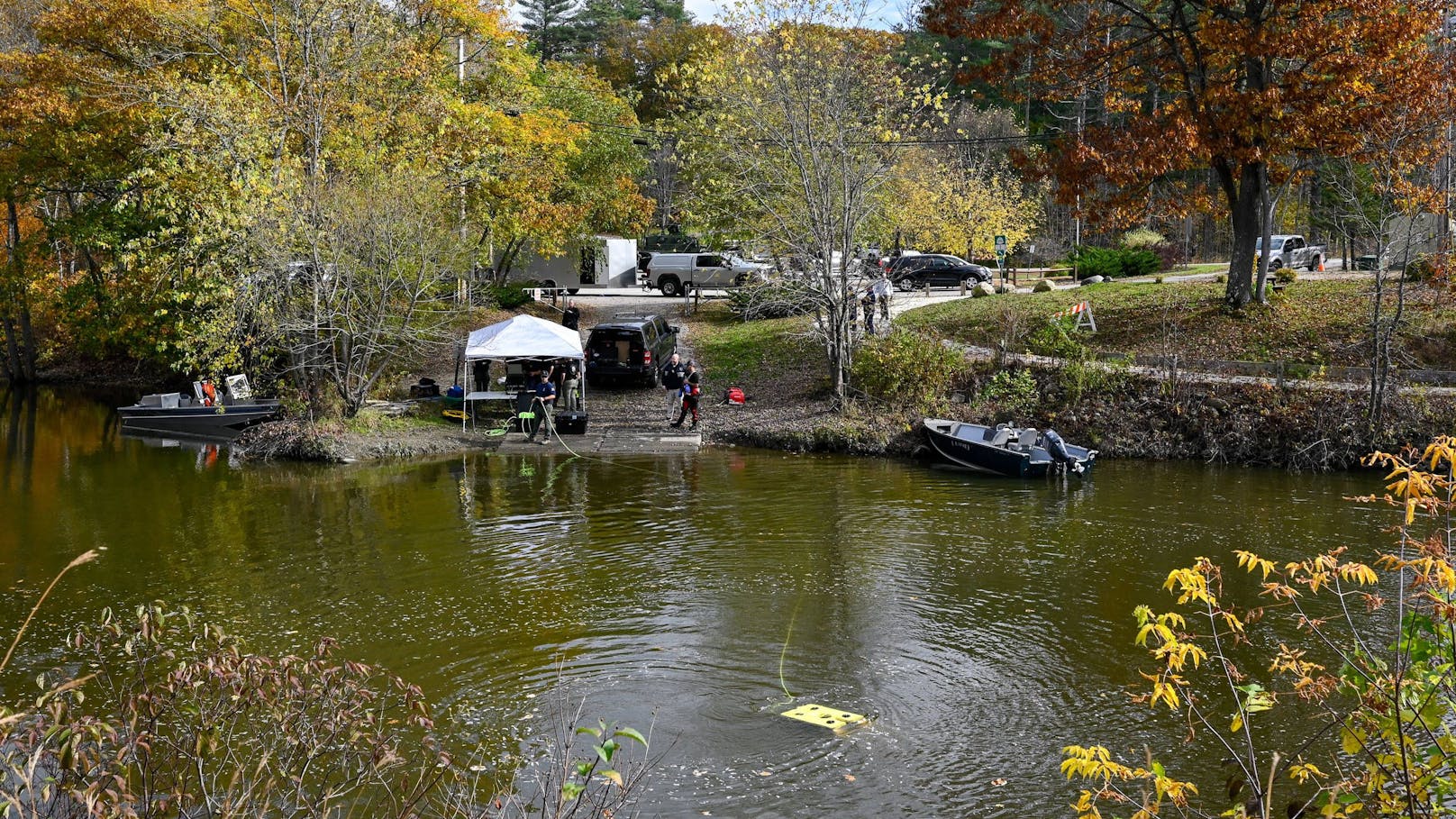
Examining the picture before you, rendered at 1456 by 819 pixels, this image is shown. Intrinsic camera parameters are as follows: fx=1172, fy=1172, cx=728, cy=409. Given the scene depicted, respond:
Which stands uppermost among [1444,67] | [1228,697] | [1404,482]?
[1444,67]

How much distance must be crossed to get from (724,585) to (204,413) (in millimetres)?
17103

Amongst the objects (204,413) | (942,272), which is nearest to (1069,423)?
(942,272)

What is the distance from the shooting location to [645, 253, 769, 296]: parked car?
41.5 meters

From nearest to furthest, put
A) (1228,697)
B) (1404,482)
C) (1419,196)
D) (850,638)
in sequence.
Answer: (1404,482)
(1228,697)
(850,638)
(1419,196)

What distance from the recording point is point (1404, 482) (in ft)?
16.8

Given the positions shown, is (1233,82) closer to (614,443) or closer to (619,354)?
(619,354)

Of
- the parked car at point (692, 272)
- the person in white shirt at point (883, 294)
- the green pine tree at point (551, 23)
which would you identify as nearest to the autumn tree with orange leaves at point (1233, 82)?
the person in white shirt at point (883, 294)

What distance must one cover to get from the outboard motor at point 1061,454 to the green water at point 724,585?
65 centimetres

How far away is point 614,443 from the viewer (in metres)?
24.8

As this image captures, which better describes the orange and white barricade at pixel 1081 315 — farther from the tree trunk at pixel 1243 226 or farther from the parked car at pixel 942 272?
the parked car at pixel 942 272

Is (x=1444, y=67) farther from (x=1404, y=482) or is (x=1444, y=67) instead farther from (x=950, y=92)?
(x=950, y=92)

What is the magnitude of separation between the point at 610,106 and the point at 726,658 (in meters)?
32.8

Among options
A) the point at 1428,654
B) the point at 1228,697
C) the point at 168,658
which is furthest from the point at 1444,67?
the point at 168,658

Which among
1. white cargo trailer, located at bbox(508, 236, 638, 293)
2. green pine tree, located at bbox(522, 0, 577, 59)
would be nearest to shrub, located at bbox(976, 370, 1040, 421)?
white cargo trailer, located at bbox(508, 236, 638, 293)
